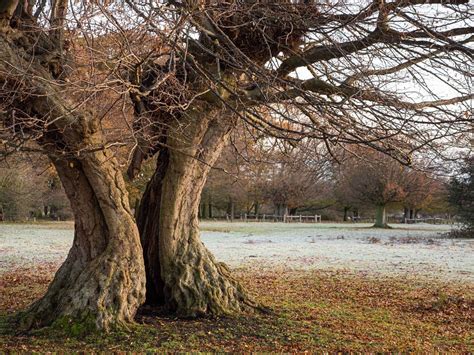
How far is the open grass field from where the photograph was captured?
661cm

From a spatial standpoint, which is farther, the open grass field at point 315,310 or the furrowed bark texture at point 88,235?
the furrowed bark texture at point 88,235

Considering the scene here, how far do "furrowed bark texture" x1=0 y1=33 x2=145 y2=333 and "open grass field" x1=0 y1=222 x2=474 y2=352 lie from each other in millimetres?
385

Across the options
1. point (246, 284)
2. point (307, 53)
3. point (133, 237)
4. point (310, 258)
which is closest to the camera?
point (307, 53)

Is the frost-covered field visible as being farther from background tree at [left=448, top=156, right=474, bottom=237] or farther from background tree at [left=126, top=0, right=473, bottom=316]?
background tree at [left=126, top=0, right=473, bottom=316]

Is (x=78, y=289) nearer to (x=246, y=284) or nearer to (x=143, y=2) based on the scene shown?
(x=143, y=2)

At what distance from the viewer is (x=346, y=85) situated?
6.60m

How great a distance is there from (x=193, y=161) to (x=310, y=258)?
11766 mm

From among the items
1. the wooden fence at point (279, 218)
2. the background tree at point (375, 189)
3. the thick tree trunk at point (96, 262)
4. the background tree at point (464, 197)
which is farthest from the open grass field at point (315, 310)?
Answer: the wooden fence at point (279, 218)

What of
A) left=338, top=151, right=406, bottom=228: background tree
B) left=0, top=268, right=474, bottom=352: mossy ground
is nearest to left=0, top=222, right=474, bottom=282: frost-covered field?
left=0, top=268, right=474, bottom=352: mossy ground

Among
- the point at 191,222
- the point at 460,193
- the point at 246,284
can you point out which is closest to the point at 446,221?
the point at 460,193

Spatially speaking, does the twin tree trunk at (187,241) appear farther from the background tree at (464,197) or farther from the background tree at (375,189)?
the background tree at (375,189)

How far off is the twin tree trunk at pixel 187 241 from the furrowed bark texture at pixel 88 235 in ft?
2.05

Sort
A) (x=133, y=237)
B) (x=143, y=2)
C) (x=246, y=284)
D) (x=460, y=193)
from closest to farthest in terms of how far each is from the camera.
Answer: (x=143, y=2) → (x=133, y=237) → (x=246, y=284) → (x=460, y=193)

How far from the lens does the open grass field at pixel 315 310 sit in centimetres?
661
